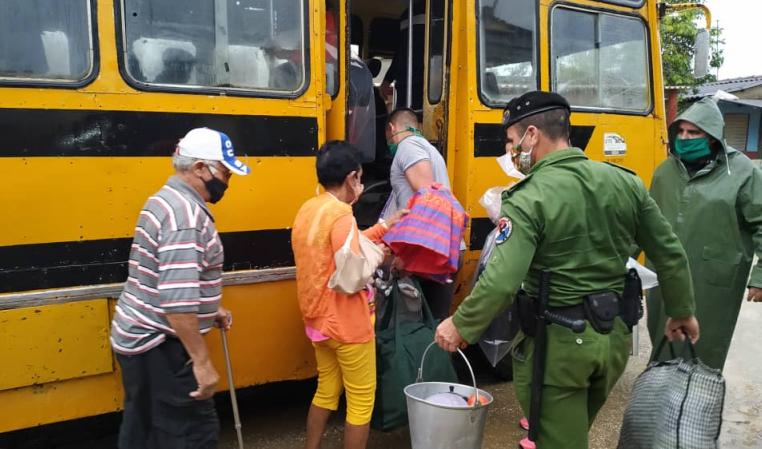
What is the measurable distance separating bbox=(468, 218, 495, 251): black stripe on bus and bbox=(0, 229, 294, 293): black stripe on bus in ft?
4.77

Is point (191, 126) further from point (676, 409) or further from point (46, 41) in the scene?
point (676, 409)

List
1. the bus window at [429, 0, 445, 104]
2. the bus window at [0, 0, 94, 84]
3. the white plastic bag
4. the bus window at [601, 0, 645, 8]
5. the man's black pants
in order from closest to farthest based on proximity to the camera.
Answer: the man's black pants
the bus window at [0, 0, 94, 84]
the white plastic bag
the bus window at [429, 0, 445, 104]
the bus window at [601, 0, 645, 8]

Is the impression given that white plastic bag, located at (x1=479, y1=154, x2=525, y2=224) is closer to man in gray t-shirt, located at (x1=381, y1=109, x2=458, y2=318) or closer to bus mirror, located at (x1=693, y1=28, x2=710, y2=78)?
man in gray t-shirt, located at (x1=381, y1=109, x2=458, y2=318)

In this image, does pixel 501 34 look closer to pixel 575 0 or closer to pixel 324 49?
pixel 575 0

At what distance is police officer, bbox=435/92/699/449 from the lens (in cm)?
216

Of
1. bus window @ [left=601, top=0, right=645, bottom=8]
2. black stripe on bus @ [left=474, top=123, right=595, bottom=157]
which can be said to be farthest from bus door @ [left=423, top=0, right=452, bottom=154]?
bus window @ [left=601, top=0, right=645, bottom=8]

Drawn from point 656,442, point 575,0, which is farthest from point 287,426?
point 575,0

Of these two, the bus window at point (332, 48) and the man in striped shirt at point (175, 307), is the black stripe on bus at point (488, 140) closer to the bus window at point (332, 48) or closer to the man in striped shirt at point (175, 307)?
the bus window at point (332, 48)

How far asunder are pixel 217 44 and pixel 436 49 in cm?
161

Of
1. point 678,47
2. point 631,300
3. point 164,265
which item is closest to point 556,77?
point 631,300

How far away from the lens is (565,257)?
7.24 ft

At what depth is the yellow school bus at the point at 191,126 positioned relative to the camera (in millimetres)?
2617

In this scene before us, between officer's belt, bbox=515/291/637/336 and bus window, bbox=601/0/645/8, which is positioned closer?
officer's belt, bbox=515/291/637/336

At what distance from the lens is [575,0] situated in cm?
403
